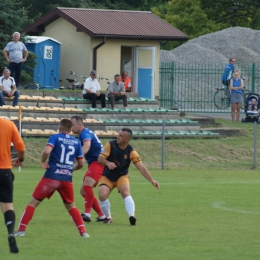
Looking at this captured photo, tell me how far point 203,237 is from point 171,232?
2.10 ft

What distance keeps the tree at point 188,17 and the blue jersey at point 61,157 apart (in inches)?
2001

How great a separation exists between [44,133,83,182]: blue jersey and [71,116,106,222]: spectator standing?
1.46m

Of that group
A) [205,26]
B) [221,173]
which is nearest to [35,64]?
[221,173]

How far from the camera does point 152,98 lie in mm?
36344

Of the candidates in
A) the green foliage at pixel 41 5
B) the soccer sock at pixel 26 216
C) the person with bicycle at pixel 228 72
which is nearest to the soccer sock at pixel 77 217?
the soccer sock at pixel 26 216

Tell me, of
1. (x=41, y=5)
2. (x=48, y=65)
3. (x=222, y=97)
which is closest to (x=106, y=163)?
(x=48, y=65)

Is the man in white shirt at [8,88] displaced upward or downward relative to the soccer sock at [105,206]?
upward

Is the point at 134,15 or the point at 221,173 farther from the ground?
the point at 134,15

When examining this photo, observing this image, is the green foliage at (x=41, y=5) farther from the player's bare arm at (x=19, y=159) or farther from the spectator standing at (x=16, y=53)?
the player's bare arm at (x=19, y=159)

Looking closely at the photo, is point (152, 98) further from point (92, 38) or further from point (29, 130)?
point (29, 130)

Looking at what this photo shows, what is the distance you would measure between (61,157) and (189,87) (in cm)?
3125

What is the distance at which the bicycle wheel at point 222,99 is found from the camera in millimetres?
36312

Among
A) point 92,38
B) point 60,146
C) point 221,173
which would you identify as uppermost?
→ point 92,38

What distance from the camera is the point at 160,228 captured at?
12430mm
